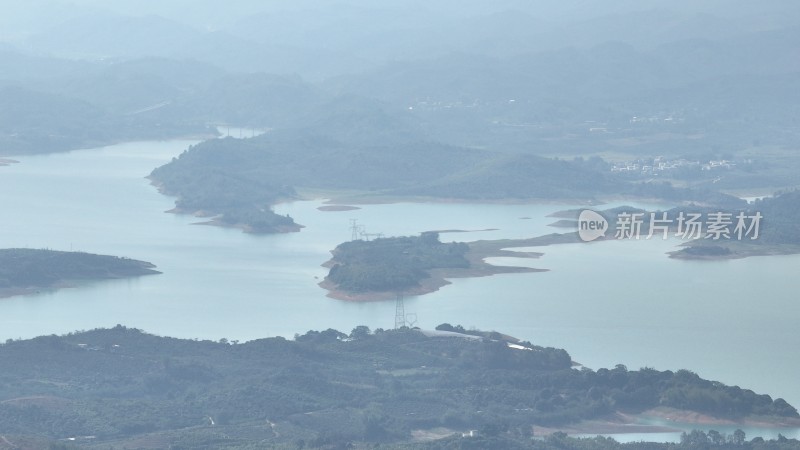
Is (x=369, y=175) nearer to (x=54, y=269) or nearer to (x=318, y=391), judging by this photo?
(x=54, y=269)

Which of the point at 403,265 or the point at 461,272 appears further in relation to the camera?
the point at 461,272

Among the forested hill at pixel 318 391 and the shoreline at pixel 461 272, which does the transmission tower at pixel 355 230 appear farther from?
the forested hill at pixel 318 391

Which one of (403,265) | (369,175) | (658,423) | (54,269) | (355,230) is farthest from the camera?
(369,175)

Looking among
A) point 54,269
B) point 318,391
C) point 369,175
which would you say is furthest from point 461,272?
point 369,175

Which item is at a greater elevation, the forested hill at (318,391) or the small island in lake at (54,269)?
the small island in lake at (54,269)

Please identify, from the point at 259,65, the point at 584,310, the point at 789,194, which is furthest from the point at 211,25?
the point at 584,310

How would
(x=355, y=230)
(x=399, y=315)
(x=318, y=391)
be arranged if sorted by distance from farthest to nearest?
1. (x=355, y=230)
2. (x=399, y=315)
3. (x=318, y=391)

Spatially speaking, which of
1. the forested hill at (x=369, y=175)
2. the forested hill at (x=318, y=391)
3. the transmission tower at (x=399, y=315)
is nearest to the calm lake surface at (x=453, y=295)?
the transmission tower at (x=399, y=315)
